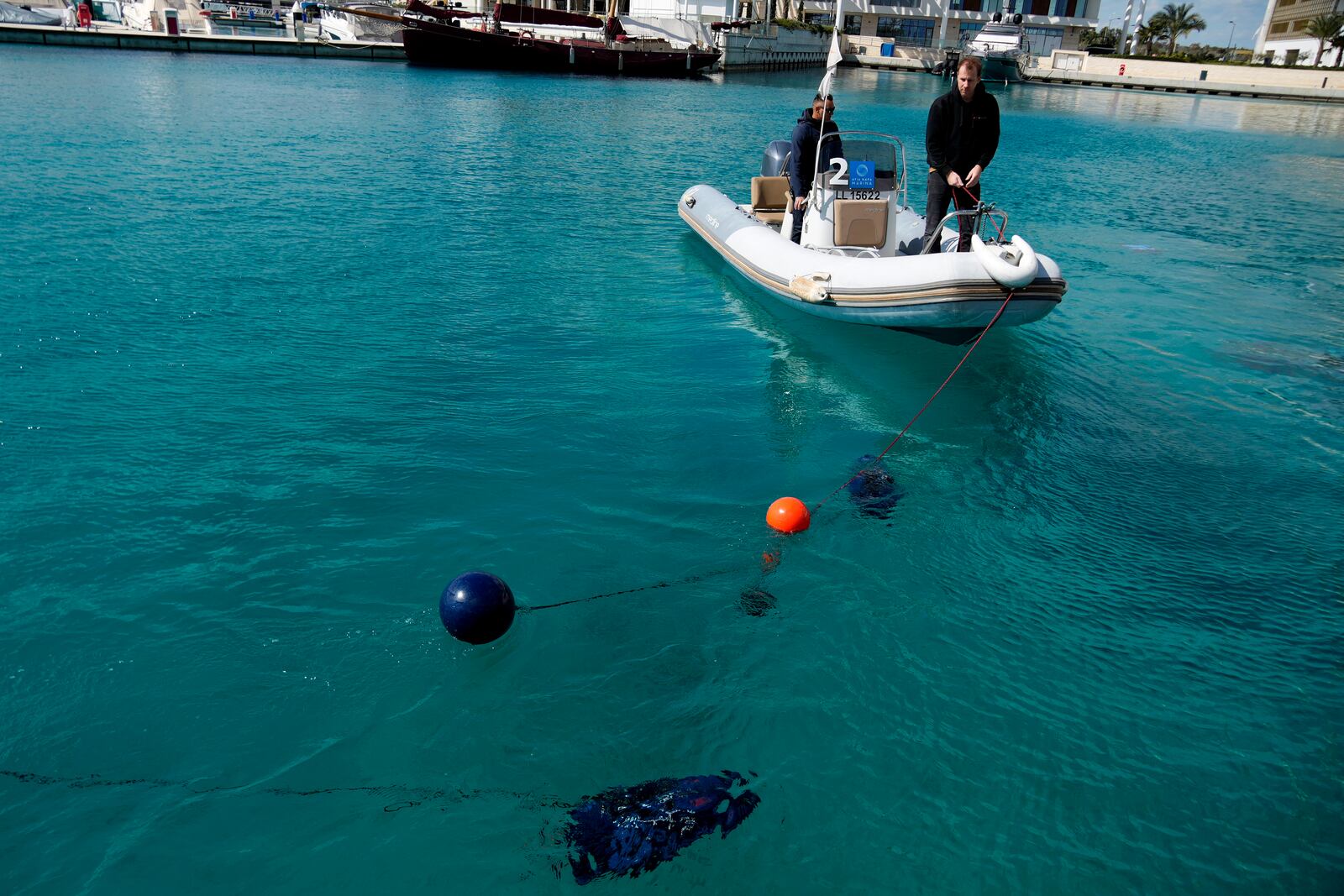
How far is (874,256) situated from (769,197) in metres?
3.13

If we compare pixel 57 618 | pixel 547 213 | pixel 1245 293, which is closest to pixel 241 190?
pixel 547 213

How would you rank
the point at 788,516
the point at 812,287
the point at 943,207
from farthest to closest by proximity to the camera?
the point at 812,287, the point at 943,207, the point at 788,516

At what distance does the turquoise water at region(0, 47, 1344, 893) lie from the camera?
13.5 feet

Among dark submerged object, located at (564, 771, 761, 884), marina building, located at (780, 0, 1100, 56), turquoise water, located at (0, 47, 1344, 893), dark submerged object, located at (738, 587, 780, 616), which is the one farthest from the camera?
marina building, located at (780, 0, 1100, 56)

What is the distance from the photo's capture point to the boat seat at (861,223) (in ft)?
34.7

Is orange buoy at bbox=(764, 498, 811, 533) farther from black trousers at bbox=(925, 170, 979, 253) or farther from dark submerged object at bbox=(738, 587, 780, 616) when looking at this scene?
black trousers at bbox=(925, 170, 979, 253)

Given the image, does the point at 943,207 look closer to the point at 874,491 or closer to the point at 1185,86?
the point at 874,491

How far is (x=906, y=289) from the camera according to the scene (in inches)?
359

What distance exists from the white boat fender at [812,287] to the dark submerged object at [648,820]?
22.1 feet

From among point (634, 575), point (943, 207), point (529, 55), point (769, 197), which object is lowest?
point (634, 575)

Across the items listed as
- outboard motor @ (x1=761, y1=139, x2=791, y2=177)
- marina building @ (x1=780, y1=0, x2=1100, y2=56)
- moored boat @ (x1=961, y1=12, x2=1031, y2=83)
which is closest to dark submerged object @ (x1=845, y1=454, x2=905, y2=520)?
outboard motor @ (x1=761, y1=139, x2=791, y2=177)

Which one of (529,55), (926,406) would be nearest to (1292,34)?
(529,55)

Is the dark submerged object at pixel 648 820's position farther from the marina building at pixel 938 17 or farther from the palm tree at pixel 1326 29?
the marina building at pixel 938 17

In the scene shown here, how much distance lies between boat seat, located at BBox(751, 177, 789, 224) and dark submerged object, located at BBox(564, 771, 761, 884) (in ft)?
33.7
